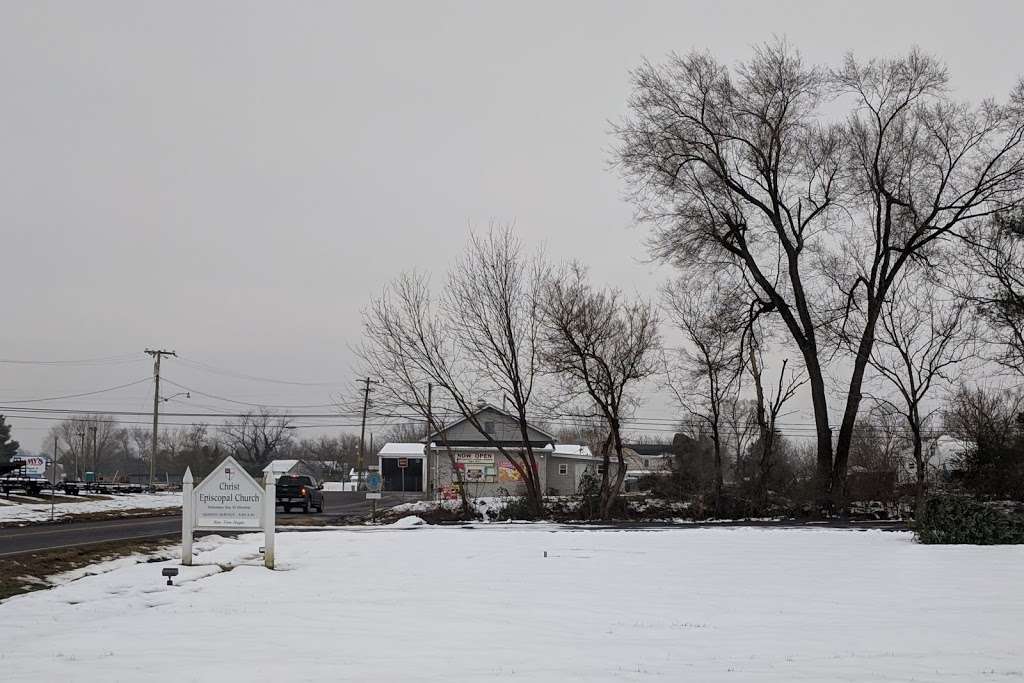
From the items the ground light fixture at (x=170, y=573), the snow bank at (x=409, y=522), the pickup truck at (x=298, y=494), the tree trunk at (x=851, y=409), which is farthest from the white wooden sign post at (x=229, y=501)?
the pickup truck at (x=298, y=494)

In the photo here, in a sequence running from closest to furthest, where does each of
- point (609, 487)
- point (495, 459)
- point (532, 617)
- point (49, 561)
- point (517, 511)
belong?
point (532, 617)
point (49, 561)
point (517, 511)
point (609, 487)
point (495, 459)

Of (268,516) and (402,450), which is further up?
(402,450)

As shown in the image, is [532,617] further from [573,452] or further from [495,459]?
[573,452]

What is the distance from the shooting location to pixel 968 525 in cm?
1817

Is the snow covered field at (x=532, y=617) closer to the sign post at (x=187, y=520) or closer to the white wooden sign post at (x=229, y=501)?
the sign post at (x=187, y=520)

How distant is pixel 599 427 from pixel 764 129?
1228 cm

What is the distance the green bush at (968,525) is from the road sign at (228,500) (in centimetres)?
1305

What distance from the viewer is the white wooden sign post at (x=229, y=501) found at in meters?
14.0

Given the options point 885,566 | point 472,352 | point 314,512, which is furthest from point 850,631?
point 314,512

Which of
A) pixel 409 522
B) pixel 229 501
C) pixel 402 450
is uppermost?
pixel 402 450

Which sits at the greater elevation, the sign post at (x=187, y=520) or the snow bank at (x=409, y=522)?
the sign post at (x=187, y=520)

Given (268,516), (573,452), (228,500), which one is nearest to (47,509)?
(228,500)

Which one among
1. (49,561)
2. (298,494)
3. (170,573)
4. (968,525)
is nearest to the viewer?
(170,573)

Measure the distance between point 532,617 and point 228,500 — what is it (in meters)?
6.29
